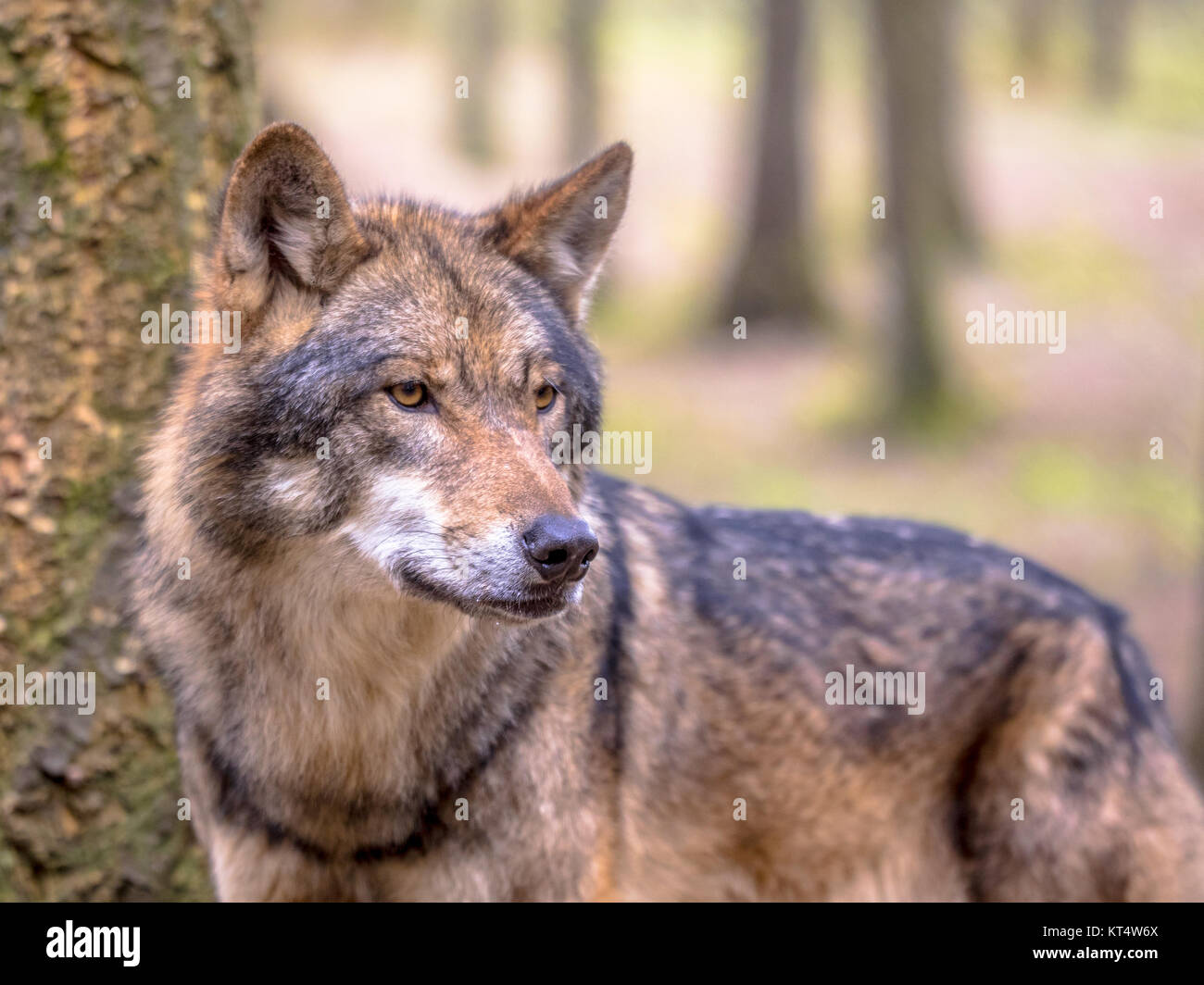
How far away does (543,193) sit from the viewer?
15.7 feet

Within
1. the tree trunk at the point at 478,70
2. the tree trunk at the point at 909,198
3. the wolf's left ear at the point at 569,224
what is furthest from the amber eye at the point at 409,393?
the tree trunk at the point at 478,70

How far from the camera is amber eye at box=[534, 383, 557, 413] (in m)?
4.41

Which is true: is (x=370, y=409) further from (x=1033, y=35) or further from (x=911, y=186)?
(x=1033, y=35)

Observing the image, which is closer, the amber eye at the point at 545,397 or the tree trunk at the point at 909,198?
the amber eye at the point at 545,397

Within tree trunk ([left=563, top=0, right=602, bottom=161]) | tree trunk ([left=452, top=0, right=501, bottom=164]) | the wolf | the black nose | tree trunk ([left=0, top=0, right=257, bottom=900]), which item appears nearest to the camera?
the black nose

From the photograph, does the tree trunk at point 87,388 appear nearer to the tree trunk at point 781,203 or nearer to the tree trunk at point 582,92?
the tree trunk at point 781,203

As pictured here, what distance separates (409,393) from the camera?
411 cm

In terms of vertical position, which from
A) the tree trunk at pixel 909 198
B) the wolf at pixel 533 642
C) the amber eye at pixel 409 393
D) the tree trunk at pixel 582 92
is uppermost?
the tree trunk at pixel 582 92

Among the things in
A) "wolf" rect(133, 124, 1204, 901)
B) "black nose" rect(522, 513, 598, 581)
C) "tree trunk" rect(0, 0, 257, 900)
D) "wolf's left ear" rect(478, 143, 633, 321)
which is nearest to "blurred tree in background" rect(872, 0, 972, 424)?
"wolf" rect(133, 124, 1204, 901)

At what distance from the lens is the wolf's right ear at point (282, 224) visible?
157 inches

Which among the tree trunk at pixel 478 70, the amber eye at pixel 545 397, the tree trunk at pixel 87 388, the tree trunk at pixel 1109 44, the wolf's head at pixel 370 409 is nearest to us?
the wolf's head at pixel 370 409

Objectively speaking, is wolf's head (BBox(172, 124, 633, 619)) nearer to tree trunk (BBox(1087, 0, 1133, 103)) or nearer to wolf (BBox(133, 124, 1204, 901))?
wolf (BBox(133, 124, 1204, 901))

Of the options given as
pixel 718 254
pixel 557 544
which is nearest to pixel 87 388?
pixel 557 544
